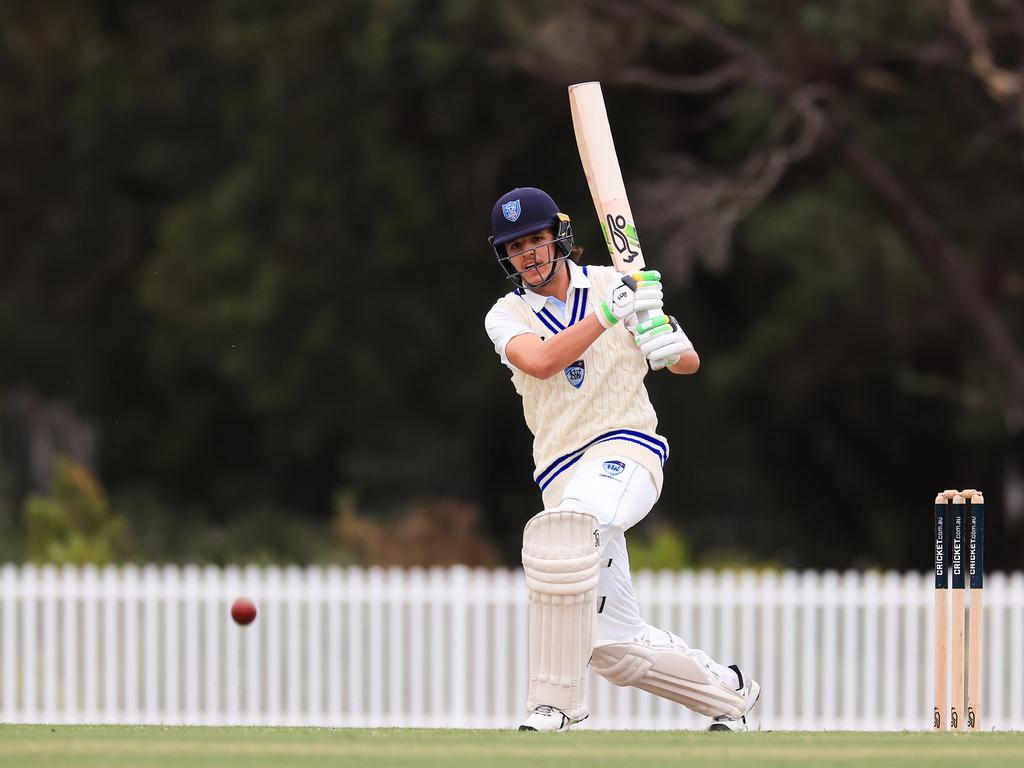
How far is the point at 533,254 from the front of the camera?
520 cm

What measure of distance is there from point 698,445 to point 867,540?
2158 mm

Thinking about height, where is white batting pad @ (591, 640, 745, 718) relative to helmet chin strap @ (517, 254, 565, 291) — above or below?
below

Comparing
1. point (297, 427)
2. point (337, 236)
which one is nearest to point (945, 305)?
point (337, 236)

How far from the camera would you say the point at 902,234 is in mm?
13172

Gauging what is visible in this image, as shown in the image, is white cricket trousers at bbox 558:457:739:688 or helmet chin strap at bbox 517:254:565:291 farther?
helmet chin strap at bbox 517:254:565:291

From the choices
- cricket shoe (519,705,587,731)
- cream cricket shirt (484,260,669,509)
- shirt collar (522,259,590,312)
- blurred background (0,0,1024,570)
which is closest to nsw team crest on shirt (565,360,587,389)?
cream cricket shirt (484,260,669,509)

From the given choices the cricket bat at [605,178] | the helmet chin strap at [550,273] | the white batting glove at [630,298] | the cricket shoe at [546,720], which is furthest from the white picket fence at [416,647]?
the white batting glove at [630,298]

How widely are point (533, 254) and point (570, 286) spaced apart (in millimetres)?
153

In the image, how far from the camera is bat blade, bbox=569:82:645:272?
5445mm

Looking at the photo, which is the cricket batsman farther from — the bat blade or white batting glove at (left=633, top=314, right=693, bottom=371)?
the bat blade

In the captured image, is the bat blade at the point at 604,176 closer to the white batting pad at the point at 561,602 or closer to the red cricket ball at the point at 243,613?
the white batting pad at the point at 561,602

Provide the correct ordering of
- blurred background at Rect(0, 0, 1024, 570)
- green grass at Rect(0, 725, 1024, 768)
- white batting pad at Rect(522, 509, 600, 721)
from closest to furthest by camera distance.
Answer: green grass at Rect(0, 725, 1024, 768) → white batting pad at Rect(522, 509, 600, 721) → blurred background at Rect(0, 0, 1024, 570)

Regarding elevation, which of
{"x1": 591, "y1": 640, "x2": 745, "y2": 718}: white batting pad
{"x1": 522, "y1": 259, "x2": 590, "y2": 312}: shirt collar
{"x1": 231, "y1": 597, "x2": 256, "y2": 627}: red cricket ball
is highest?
{"x1": 522, "y1": 259, "x2": 590, "y2": 312}: shirt collar

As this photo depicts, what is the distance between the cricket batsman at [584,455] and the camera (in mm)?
4914
